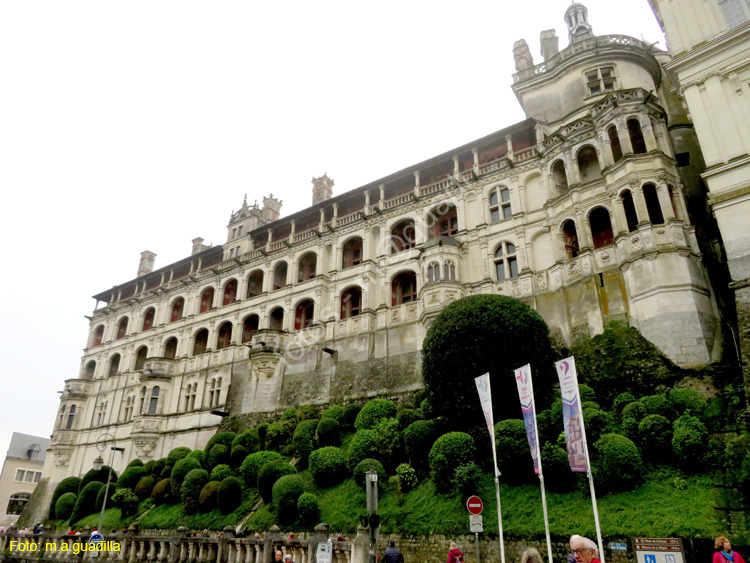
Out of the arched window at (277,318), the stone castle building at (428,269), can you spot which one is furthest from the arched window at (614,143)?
the arched window at (277,318)

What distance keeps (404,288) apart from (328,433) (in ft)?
42.7

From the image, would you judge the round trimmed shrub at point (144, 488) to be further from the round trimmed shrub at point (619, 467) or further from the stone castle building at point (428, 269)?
the round trimmed shrub at point (619, 467)

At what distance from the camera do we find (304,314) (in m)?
40.3

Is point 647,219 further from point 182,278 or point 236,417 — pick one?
point 182,278

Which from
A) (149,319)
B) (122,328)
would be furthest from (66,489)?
(122,328)

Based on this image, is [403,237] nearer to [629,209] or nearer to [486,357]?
[629,209]

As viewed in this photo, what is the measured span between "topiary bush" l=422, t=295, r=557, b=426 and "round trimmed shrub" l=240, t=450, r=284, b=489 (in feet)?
31.7

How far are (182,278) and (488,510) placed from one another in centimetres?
3922

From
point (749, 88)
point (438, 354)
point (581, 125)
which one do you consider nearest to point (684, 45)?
point (749, 88)

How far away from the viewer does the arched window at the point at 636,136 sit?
92.7ft

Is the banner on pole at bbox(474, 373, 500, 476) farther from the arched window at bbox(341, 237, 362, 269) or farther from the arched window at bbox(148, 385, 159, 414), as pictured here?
the arched window at bbox(148, 385, 159, 414)

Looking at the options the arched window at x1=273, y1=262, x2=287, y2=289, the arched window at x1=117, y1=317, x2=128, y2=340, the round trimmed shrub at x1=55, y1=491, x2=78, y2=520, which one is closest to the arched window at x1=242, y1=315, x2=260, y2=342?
the arched window at x1=273, y1=262, x2=287, y2=289

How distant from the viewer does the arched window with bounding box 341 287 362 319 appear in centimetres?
3766

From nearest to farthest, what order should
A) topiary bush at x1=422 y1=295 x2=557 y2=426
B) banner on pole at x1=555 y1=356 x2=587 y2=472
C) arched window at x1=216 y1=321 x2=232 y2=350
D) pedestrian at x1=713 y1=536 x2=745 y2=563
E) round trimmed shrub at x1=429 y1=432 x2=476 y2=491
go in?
pedestrian at x1=713 y1=536 x2=745 y2=563, banner on pole at x1=555 y1=356 x2=587 y2=472, round trimmed shrub at x1=429 y1=432 x2=476 y2=491, topiary bush at x1=422 y1=295 x2=557 y2=426, arched window at x1=216 y1=321 x2=232 y2=350
